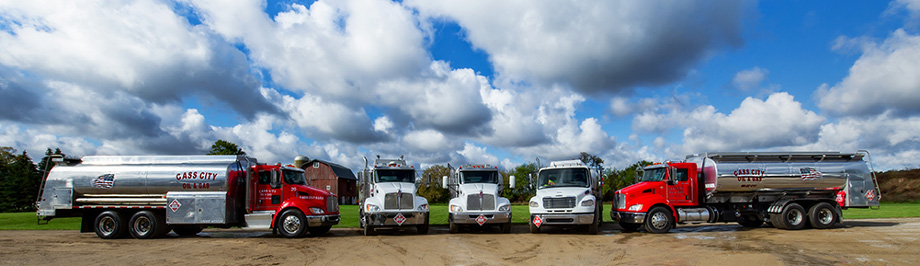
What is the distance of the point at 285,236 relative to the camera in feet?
53.3

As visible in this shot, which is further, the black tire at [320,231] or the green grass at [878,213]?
the green grass at [878,213]

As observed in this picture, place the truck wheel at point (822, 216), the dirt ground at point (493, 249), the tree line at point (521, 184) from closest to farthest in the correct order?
the dirt ground at point (493, 249)
the truck wheel at point (822, 216)
the tree line at point (521, 184)

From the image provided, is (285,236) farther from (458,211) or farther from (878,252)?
(878,252)

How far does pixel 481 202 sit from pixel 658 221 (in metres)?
6.15

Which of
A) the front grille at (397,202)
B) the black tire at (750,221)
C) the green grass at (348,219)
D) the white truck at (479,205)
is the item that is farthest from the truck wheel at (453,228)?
the black tire at (750,221)

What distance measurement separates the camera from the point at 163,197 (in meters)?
16.0

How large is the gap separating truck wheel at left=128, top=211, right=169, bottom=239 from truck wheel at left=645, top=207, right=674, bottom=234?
Answer: 16284 millimetres

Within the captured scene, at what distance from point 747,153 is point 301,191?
51.6 ft

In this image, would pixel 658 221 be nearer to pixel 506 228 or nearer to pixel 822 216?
pixel 506 228

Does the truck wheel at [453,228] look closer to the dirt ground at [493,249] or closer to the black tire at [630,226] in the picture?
the dirt ground at [493,249]

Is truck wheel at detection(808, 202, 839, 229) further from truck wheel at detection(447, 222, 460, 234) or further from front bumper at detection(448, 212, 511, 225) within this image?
truck wheel at detection(447, 222, 460, 234)

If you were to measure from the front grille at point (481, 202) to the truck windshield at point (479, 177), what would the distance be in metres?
1.00

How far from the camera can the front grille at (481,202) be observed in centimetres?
1712

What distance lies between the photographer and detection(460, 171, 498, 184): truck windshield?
18156 millimetres
